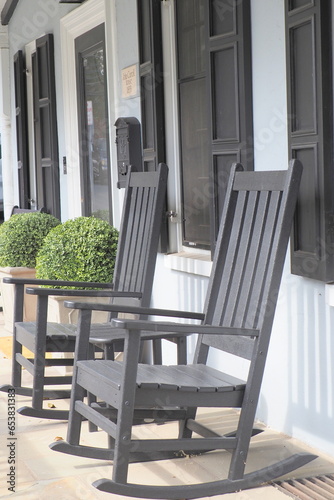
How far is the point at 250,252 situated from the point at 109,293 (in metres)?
0.98

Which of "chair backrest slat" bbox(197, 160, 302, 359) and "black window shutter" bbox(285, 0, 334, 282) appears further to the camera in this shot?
"black window shutter" bbox(285, 0, 334, 282)

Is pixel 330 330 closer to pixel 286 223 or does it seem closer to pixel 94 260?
pixel 286 223

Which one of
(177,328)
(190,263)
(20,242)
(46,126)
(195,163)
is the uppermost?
(46,126)

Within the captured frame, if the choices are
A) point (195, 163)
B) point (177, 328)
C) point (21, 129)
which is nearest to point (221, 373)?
point (177, 328)

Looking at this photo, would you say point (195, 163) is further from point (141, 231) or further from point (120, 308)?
point (120, 308)

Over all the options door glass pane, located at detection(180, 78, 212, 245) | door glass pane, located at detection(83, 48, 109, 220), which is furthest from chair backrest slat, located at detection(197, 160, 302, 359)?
door glass pane, located at detection(83, 48, 109, 220)

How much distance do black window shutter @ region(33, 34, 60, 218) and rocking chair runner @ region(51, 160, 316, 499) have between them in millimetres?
3589

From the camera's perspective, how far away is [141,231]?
3898 millimetres

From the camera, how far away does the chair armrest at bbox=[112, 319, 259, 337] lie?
243cm

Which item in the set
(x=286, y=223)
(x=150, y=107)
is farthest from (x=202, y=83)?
(x=286, y=223)

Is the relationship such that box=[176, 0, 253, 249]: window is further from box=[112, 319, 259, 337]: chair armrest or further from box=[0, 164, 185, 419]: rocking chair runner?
box=[112, 319, 259, 337]: chair armrest

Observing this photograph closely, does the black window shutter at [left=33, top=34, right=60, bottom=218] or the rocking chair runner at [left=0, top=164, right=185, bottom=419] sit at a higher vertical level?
the black window shutter at [left=33, top=34, right=60, bottom=218]

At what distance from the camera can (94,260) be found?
178 inches

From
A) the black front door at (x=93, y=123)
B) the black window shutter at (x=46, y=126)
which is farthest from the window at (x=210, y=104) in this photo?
the black window shutter at (x=46, y=126)
